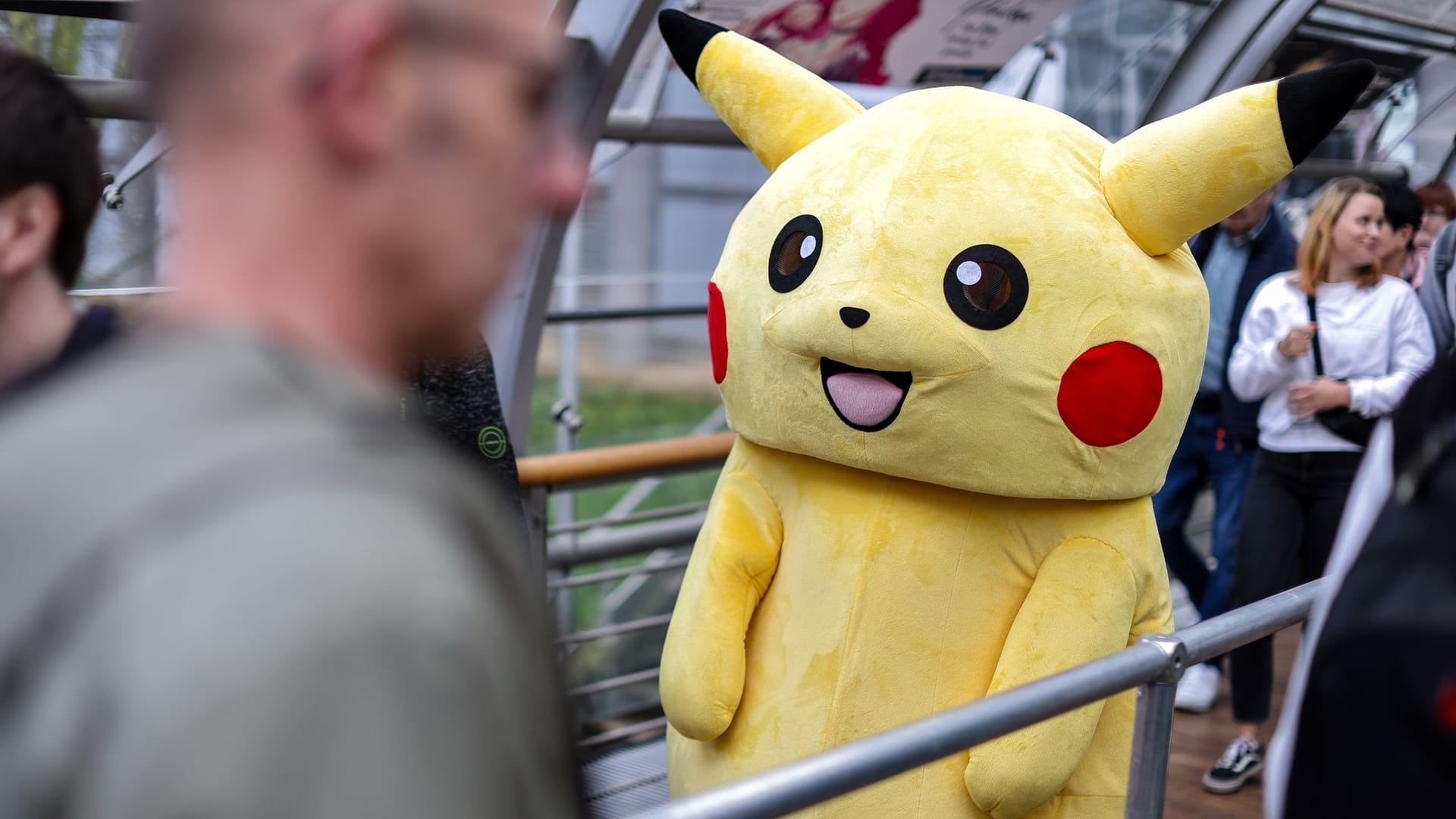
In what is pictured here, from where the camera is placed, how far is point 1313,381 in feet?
10.9

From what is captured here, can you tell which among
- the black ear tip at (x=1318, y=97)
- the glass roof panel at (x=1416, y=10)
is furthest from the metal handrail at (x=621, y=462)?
the glass roof panel at (x=1416, y=10)

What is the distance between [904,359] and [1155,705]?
62cm

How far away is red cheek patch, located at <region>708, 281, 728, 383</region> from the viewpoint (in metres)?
2.27

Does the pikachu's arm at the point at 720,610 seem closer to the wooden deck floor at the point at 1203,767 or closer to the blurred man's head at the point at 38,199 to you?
the blurred man's head at the point at 38,199

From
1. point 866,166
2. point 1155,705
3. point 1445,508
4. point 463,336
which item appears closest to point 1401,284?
point 866,166

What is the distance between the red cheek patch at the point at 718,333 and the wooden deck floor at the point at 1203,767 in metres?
1.43

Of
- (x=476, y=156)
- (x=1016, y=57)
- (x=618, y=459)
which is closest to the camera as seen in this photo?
(x=476, y=156)

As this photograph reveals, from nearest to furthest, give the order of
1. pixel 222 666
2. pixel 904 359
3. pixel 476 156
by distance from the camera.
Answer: pixel 222 666 → pixel 476 156 → pixel 904 359

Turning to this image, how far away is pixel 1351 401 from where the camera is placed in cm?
328

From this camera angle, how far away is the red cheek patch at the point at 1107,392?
2012 mm

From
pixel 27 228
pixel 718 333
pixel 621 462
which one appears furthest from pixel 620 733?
pixel 27 228

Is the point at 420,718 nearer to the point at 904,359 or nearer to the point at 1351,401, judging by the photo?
the point at 904,359

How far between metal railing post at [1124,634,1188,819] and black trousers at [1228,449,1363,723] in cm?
189

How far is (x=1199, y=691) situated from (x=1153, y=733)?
257cm
